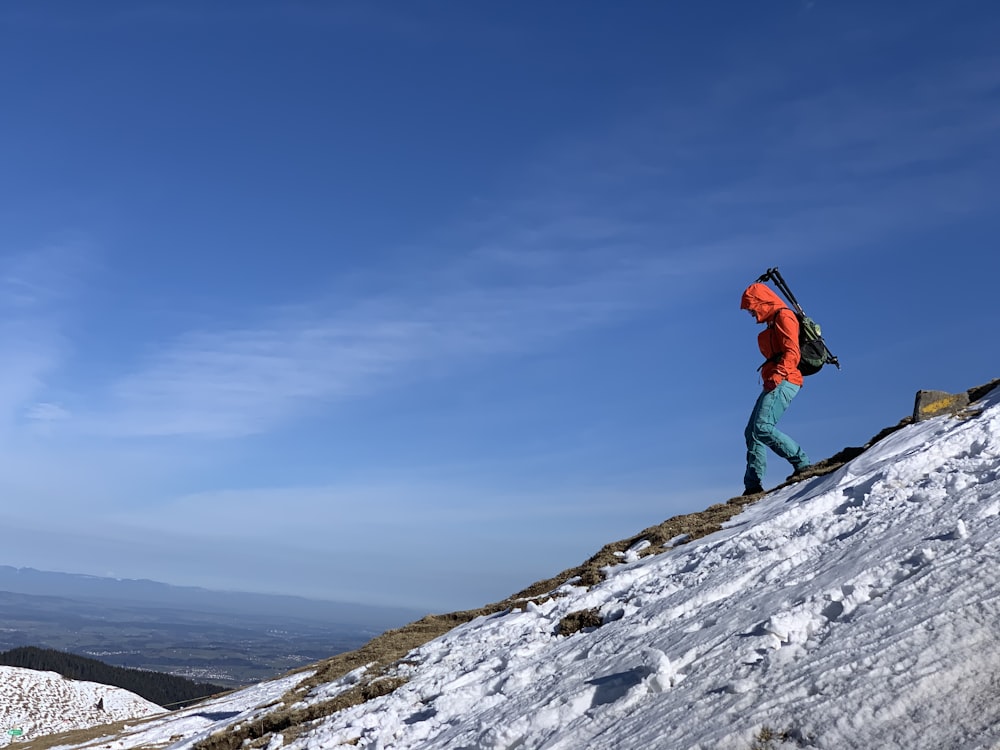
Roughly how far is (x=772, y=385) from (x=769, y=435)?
970mm

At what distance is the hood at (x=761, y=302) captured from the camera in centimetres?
1526

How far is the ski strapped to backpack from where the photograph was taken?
15547mm

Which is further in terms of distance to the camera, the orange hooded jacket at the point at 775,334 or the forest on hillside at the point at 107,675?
the forest on hillside at the point at 107,675

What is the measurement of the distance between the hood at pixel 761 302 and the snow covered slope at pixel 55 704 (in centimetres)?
3058

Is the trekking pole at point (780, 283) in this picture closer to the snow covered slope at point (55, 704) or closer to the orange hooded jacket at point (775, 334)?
the orange hooded jacket at point (775, 334)

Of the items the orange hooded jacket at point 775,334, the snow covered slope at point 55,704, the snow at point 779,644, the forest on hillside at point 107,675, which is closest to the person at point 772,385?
the orange hooded jacket at point 775,334

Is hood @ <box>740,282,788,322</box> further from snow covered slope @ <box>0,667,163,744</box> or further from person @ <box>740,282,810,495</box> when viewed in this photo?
snow covered slope @ <box>0,667,163,744</box>

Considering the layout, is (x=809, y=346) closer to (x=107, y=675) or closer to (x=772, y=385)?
(x=772, y=385)

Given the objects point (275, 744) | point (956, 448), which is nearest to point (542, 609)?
point (275, 744)

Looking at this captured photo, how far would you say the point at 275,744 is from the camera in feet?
33.9

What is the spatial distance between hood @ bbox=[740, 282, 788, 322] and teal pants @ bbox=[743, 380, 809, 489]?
4.61 ft

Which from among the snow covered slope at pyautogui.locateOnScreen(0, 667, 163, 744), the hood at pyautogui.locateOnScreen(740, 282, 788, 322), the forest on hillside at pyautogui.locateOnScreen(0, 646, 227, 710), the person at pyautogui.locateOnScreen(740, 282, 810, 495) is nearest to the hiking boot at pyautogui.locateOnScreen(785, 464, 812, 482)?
the person at pyautogui.locateOnScreen(740, 282, 810, 495)

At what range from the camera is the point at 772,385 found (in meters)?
15.0

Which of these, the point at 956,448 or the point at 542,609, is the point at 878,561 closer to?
the point at 956,448
